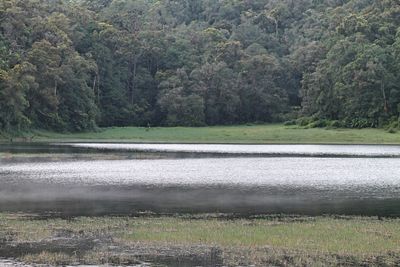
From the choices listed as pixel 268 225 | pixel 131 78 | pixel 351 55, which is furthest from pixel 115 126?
pixel 268 225

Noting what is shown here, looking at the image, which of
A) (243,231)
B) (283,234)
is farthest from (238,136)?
(283,234)

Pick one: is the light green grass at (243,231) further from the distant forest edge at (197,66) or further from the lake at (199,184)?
the distant forest edge at (197,66)

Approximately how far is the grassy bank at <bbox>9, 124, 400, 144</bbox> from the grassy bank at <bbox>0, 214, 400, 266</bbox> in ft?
214

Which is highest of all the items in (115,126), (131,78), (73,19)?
(73,19)

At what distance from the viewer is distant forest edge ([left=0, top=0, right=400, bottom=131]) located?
101438 mm

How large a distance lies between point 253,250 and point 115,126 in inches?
4036

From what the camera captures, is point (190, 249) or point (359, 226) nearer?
point (190, 249)

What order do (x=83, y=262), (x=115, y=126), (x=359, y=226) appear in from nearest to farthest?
1. (x=83, y=262)
2. (x=359, y=226)
3. (x=115, y=126)

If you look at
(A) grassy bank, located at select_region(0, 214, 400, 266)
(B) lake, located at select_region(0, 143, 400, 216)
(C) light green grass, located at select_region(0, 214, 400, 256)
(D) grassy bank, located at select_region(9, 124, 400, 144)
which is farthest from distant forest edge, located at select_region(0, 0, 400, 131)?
(A) grassy bank, located at select_region(0, 214, 400, 266)

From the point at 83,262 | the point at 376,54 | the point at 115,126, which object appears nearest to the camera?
the point at 83,262

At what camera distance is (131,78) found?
434 ft

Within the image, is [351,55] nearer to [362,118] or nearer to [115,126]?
[362,118]

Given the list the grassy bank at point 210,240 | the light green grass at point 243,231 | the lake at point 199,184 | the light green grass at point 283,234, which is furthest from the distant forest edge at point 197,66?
the light green grass at point 283,234

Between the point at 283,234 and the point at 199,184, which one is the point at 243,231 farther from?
the point at 199,184
